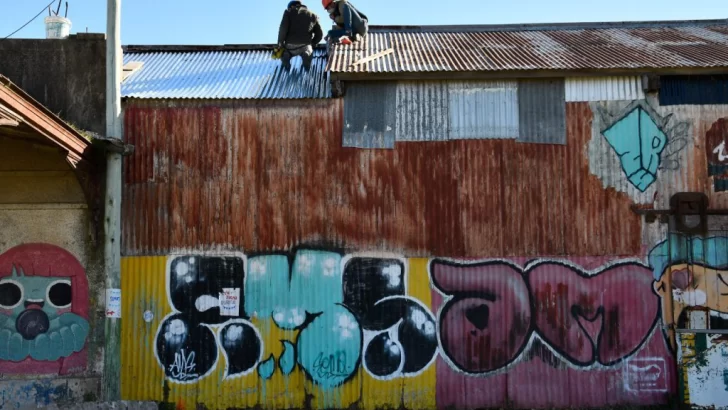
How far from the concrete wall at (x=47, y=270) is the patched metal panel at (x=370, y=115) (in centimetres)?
450

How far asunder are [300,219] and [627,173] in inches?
212

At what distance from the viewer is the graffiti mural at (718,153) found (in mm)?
10141

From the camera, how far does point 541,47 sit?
475 inches

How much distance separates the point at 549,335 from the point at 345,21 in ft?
23.7

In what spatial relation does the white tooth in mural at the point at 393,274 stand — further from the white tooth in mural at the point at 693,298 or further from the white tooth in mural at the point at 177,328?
the white tooth in mural at the point at 693,298

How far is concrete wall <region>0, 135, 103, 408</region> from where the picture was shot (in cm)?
996

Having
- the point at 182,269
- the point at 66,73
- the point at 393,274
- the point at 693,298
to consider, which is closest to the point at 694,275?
the point at 693,298

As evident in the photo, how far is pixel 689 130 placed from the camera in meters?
10.2

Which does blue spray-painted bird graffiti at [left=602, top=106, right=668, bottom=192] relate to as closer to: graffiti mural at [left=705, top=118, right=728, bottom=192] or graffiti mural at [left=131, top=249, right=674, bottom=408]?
graffiti mural at [left=705, top=118, right=728, bottom=192]

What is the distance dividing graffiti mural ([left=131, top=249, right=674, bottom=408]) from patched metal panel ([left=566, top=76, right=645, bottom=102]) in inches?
107

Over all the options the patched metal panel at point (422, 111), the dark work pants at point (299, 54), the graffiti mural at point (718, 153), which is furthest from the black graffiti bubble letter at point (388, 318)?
the graffiti mural at point (718, 153)

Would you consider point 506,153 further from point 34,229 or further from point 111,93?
point 34,229

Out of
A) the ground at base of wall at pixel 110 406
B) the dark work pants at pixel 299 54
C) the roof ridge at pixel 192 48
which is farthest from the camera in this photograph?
the roof ridge at pixel 192 48

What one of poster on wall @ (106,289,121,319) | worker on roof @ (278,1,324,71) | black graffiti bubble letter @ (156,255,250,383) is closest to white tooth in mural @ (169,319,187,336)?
black graffiti bubble letter @ (156,255,250,383)
